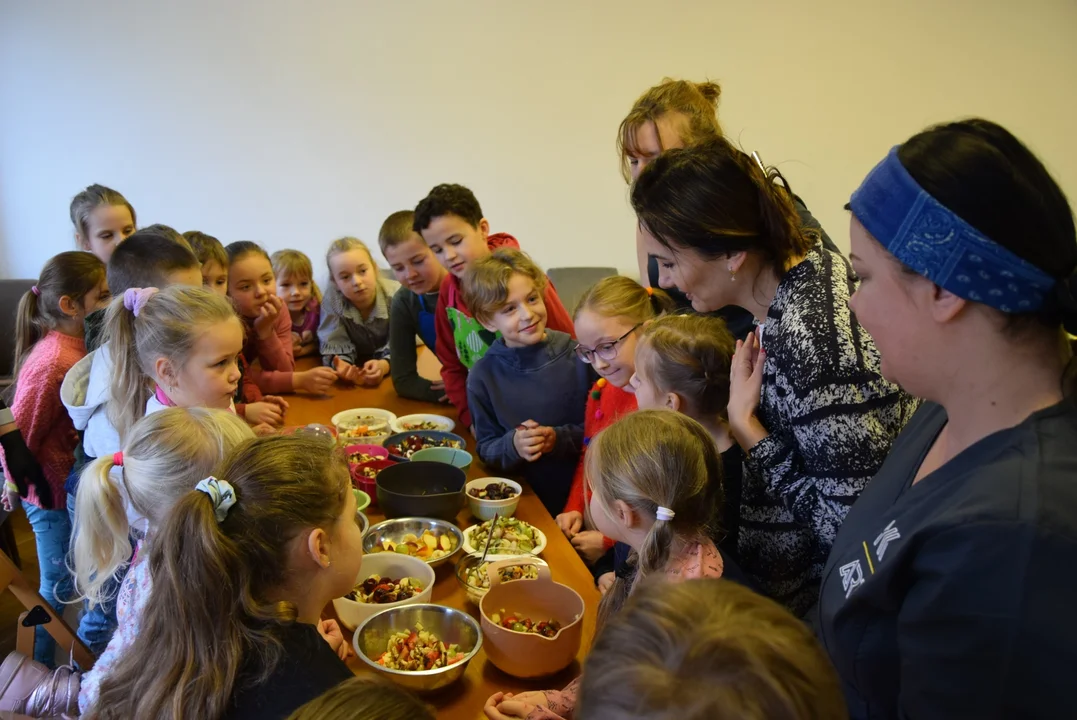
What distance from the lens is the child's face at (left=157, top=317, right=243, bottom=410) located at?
6.50 feet

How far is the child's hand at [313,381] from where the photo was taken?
2.94 metres

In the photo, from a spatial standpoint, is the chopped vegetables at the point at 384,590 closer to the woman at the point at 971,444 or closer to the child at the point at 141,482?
the child at the point at 141,482

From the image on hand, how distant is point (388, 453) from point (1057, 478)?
5.69 ft

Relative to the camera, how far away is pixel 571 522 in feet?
6.89

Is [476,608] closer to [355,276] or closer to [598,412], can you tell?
[598,412]

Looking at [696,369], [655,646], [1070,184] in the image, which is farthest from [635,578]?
[1070,184]

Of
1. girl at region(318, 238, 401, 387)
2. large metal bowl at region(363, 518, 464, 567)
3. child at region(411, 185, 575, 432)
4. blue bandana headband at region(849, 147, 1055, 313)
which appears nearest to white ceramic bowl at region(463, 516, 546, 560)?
large metal bowl at region(363, 518, 464, 567)

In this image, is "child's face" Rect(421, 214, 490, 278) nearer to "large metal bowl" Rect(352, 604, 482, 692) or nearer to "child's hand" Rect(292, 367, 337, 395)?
"child's hand" Rect(292, 367, 337, 395)

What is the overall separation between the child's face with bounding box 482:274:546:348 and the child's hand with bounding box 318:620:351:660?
1107mm

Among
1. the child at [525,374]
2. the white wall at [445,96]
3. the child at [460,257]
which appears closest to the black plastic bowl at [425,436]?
the child at [525,374]

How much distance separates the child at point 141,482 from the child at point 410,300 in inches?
54.0

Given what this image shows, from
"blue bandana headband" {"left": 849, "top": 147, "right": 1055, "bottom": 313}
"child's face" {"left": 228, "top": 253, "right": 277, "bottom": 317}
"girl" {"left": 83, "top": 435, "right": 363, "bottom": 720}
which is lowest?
"girl" {"left": 83, "top": 435, "right": 363, "bottom": 720}

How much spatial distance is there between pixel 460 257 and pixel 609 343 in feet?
2.52

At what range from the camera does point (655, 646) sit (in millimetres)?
673
